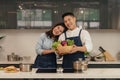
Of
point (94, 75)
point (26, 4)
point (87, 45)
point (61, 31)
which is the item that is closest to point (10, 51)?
point (26, 4)

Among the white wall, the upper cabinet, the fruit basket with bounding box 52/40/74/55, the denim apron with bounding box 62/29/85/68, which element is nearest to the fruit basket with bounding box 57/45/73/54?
the fruit basket with bounding box 52/40/74/55

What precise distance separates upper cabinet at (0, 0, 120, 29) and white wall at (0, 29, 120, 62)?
0.92 feet

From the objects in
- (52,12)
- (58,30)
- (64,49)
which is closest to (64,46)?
(64,49)

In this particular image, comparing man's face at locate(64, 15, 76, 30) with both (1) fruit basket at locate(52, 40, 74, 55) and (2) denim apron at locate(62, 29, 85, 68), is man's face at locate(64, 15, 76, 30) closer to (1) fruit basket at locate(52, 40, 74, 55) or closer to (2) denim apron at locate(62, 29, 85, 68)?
(2) denim apron at locate(62, 29, 85, 68)

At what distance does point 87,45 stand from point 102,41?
69.6 inches

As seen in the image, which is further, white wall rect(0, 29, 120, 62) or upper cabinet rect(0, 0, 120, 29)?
white wall rect(0, 29, 120, 62)

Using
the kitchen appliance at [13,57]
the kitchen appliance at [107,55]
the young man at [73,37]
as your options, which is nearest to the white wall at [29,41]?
the kitchen appliance at [107,55]

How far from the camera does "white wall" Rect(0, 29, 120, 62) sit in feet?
15.1

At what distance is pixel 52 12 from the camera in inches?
172

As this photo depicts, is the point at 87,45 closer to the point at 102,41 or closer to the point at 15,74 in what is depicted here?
the point at 15,74

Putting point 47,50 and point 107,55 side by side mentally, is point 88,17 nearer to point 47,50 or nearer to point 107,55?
point 107,55

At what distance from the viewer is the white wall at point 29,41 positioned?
4.61 metres

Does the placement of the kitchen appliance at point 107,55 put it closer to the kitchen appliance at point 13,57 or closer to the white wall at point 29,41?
the white wall at point 29,41

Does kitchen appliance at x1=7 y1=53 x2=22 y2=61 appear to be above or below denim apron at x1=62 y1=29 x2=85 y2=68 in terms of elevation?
below
